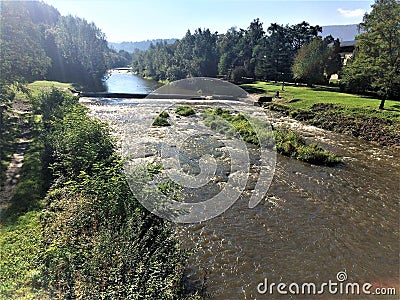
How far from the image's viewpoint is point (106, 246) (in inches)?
256

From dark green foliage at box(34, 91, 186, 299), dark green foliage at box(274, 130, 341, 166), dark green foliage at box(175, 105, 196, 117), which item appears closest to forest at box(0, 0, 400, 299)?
dark green foliage at box(34, 91, 186, 299)

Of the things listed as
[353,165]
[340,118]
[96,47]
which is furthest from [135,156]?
[96,47]

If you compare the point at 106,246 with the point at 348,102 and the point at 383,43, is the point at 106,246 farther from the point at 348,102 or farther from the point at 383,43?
the point at 348,102

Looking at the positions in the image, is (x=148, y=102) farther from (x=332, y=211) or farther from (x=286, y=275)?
(x=286, y=275)

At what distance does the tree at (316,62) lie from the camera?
173 feet

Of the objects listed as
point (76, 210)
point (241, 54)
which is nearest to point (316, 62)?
point (241, 54)

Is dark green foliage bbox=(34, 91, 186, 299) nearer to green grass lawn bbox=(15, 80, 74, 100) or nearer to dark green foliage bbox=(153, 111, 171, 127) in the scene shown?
dark green foliage bbox=(153, 111, 171, 127)

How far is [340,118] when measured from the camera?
3138 centimetres

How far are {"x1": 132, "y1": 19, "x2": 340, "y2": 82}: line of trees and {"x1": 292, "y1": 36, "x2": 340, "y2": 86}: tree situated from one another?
1.99m

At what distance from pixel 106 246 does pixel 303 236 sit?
24.6 feet

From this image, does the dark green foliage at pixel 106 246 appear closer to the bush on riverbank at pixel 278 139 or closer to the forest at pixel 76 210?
the forest at pixel 76 210

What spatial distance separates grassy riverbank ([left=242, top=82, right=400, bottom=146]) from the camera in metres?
26.4

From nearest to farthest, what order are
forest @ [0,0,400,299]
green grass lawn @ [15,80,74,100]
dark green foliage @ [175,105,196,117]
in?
forest @ [0,0,400,299] → green grass lawn @ [15,80,74,100] → dark green foliage @ [175,105,196,117]

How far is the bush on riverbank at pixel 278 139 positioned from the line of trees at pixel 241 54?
35.9 metres
